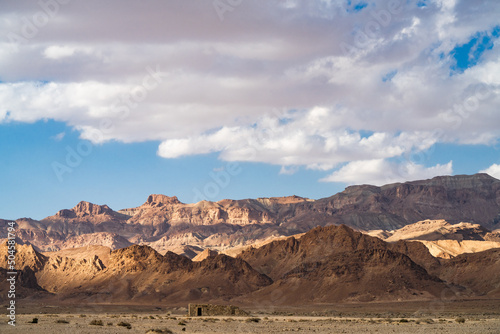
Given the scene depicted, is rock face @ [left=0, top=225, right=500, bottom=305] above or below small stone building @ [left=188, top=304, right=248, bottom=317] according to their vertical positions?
above

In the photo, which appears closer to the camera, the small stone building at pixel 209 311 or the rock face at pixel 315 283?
the small stone building at pixel 209 311

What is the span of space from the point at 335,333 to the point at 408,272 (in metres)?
106

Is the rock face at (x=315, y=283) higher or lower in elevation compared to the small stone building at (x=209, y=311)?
higher

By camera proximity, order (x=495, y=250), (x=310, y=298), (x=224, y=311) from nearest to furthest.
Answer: (x=224, y=311) < (x=310, y=298) < (x=495, y=250)

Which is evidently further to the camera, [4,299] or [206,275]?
[206,275]

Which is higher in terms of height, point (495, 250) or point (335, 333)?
point (495, 250)

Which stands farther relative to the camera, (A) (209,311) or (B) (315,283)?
(B) (315,283)

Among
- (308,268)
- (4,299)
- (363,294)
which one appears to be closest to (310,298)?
(363,294)

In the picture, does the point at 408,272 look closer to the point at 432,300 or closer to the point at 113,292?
the point at 432,300

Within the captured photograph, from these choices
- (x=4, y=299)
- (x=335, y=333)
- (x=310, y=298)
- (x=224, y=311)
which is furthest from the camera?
(x=4, y=299)

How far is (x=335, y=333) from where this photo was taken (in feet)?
183

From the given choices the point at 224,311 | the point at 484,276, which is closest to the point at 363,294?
the point at 484,276

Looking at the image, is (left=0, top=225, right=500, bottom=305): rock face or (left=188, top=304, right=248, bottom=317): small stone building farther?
(left=0, top=225, right=500, bottom=305): rock face

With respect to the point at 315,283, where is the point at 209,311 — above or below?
below
